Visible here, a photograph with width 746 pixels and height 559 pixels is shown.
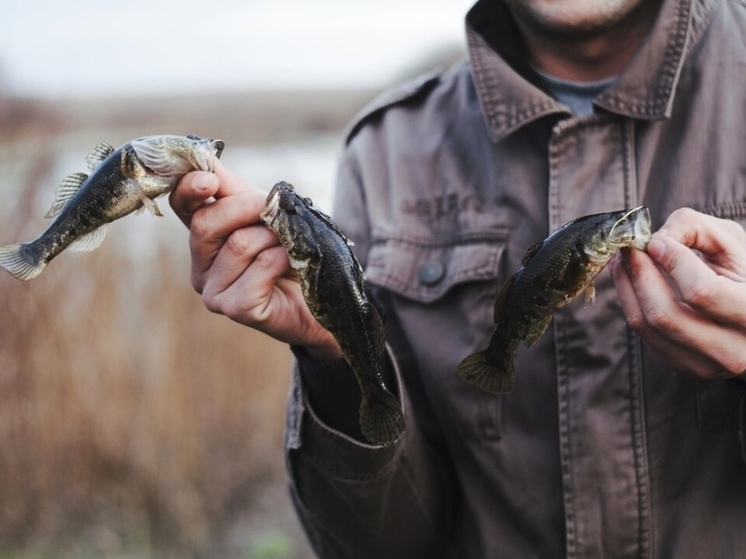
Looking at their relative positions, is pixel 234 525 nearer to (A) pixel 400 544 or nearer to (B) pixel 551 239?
(A) pixel 400 544

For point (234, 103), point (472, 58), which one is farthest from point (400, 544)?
point (234, 103)

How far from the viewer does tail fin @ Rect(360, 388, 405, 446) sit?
80.5 inches

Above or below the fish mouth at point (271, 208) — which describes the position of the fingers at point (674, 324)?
below

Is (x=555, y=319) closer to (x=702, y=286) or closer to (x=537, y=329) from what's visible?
(x=537, y=329)

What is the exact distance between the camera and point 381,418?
2072mm

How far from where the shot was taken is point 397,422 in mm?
2076

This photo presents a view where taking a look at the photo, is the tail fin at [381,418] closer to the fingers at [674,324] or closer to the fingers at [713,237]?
the fingers at [674,324]

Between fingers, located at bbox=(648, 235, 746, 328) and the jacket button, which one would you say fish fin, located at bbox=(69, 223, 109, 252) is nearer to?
the jacket button

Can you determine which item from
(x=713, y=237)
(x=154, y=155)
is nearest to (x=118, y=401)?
(x=154, y=155)

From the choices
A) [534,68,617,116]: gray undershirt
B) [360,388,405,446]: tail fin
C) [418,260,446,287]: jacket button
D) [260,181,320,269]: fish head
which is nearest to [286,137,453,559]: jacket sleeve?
[360,388,405,446]: tail fin

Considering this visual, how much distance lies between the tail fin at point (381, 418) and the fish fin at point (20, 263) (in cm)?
79

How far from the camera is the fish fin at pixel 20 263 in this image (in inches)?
79.9

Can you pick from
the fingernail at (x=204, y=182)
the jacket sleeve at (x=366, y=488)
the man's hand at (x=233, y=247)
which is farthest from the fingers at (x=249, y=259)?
the jacket sleeve at (x=366, y=488)

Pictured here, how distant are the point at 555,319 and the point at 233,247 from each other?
850 mm
